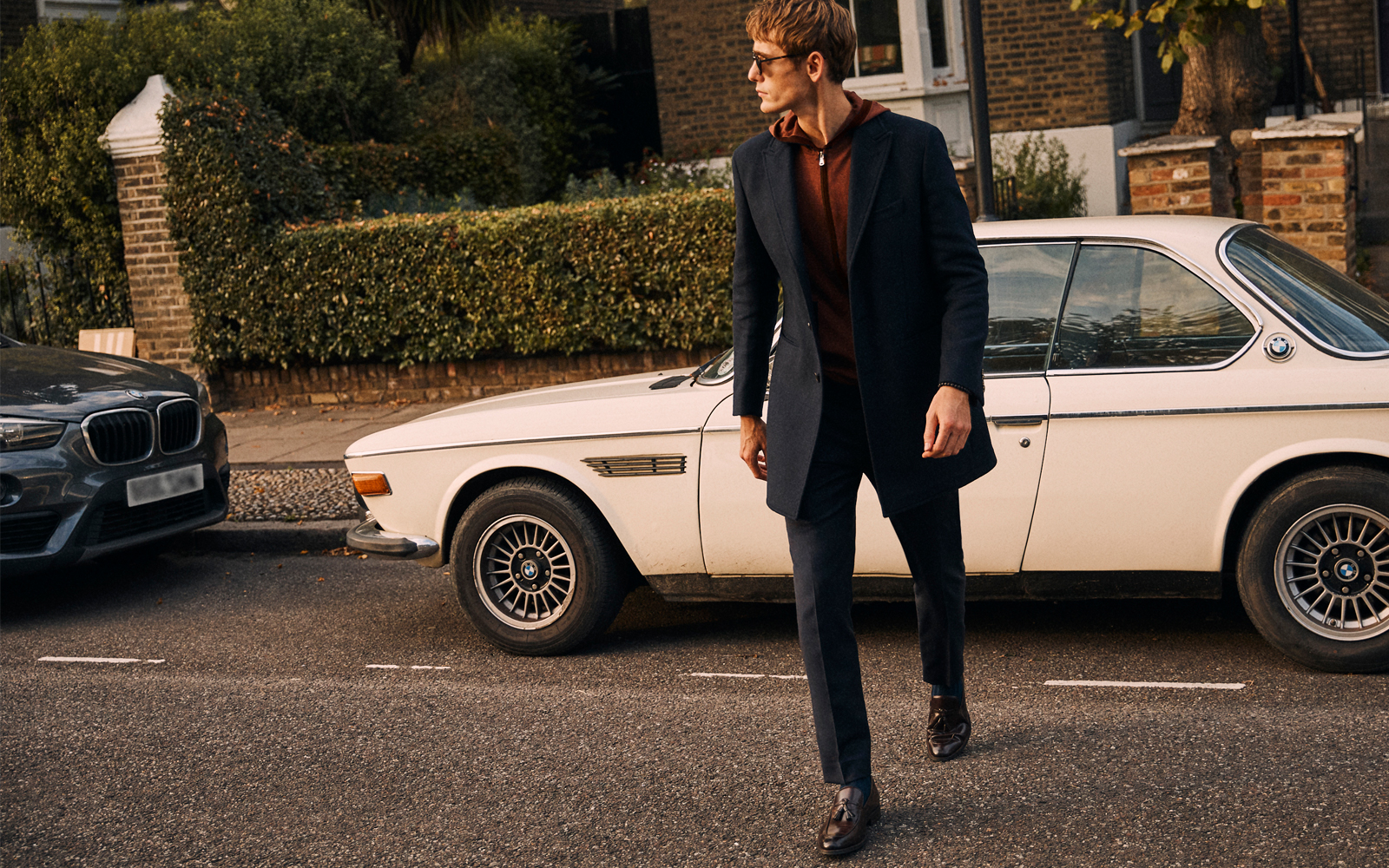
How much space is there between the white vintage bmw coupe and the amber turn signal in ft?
0.47

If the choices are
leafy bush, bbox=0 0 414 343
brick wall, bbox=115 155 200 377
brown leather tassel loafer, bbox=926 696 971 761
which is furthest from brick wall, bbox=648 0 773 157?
brown leather tassel loafer, bbox=926 696 971 761

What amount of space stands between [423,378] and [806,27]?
332 inches

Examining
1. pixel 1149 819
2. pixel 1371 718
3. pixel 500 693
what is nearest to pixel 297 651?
pixel 500 693

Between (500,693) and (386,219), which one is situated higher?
(386,219)

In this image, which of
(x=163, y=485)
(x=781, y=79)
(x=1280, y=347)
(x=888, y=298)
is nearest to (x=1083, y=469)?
(x=1280, y=347)

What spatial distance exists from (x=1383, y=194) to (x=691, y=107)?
296 inches

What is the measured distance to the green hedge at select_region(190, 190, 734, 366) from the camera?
1014 cm

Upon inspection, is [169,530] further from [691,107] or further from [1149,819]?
[691,107]

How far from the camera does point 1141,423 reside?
14.3 ft

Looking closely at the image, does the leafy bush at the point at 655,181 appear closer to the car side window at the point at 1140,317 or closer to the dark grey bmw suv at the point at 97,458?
the dark grey bmw suv at the point at 97,458

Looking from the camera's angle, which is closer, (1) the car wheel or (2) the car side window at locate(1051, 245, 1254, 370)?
(1) the car wheel

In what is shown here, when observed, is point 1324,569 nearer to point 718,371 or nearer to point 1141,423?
point 1141,423

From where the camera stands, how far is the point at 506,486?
511 centimetres

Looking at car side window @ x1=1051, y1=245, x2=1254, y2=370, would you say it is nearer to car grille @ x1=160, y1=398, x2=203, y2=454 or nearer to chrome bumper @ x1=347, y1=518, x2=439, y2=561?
chrome bumper @ x1=347, y1=518, x2=439, y2=561
